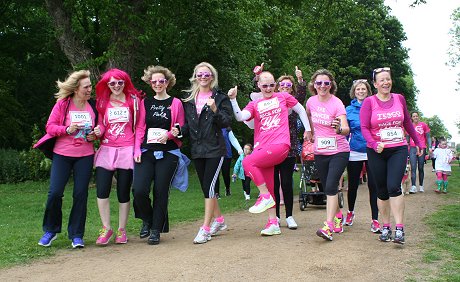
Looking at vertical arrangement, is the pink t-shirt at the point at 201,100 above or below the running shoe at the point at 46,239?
above

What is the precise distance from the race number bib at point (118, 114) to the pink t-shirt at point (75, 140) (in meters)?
0.26

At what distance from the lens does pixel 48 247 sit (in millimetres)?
6941

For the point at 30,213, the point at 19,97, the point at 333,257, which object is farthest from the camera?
the point at 19,97

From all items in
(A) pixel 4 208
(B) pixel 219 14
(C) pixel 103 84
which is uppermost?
(B) pixel 219 14

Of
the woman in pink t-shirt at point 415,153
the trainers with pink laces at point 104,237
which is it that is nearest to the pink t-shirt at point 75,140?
the trainers with pink laces at point 104,237

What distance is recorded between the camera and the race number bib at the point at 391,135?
21.7ft

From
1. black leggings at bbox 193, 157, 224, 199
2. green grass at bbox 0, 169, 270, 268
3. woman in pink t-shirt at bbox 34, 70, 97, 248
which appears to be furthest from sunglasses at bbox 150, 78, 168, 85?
green grass at bbox 0, 169, 270, 268

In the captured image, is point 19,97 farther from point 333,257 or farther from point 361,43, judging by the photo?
point 333,257

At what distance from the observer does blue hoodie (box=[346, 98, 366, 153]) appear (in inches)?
321

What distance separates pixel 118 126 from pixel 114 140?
191 millimetres

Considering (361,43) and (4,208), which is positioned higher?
(361,43)

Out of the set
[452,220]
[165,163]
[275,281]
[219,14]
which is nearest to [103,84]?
[165,163]

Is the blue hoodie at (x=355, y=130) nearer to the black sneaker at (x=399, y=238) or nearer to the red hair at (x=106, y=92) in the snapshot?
the black sneaker at (x=399, y=238)

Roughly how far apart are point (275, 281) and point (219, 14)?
49.8 ft
